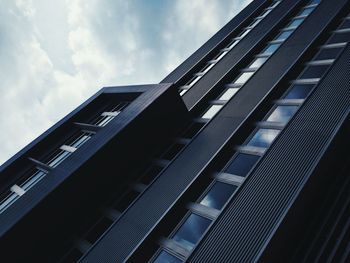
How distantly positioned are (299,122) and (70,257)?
1714 cm

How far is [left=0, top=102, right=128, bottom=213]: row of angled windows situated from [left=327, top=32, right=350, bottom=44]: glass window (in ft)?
67.1

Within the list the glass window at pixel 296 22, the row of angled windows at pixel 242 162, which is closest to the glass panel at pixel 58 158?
the row of angled windows at pixel 242 162

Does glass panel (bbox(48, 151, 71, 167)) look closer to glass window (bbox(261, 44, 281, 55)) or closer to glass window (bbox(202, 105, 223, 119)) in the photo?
glass window (bbox(202, 105, 223, 119))

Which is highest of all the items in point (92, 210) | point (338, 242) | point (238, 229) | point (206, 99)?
point (206, 99)

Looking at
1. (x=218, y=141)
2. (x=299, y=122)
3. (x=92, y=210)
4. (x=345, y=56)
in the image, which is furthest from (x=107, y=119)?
(x=345, y=56)

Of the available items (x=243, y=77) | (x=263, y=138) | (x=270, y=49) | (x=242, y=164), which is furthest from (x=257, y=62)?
(x=242, y=164)

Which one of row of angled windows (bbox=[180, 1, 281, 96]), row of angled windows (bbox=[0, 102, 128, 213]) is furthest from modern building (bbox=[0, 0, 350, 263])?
row of angled windows (bbox=[180, 1, 281, 96])

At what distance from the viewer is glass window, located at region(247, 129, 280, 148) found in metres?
17.1

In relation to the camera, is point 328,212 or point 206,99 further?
point 206,99

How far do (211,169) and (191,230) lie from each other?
398 cm

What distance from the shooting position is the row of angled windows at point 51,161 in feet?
79.5

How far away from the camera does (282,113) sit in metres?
18.6

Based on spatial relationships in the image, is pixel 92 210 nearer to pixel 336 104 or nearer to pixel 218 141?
pixel 218 141

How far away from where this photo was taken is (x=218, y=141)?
1962 centimetres
